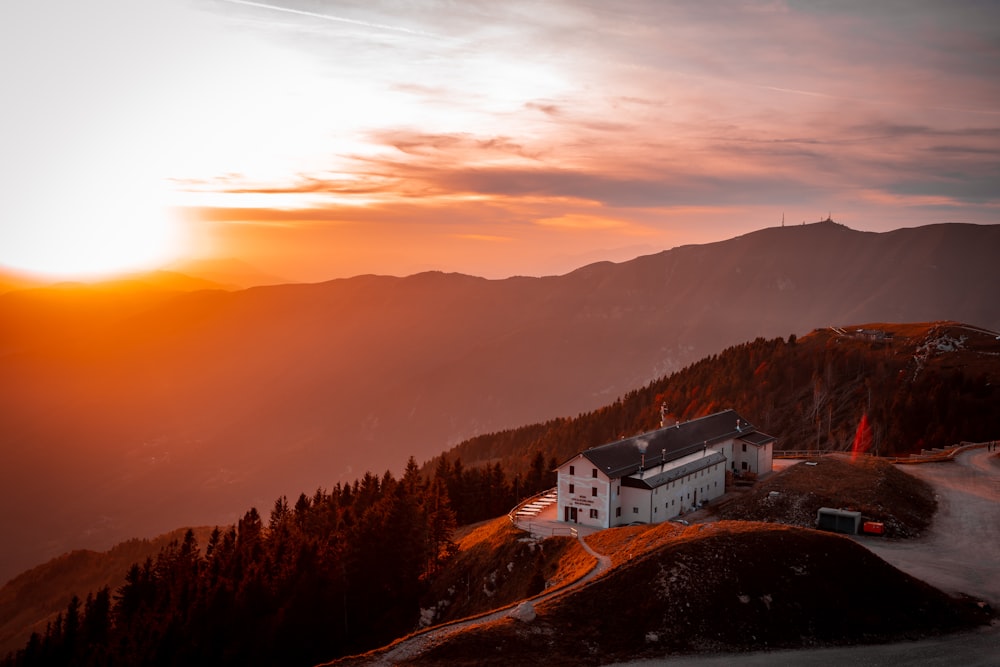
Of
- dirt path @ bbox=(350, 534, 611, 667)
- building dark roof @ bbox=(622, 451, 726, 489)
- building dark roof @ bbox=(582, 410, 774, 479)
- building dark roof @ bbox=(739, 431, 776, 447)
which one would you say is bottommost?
dirt path @ bbox=(350, 534, 611, 667)

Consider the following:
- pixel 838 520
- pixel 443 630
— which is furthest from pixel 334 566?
pixel 838 520

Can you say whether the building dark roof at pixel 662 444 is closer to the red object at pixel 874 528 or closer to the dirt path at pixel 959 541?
the red object at pixel 874 528

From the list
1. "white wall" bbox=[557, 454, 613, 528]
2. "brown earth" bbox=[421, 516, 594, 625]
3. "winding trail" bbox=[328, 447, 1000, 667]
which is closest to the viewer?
"winding trail" bbox=[328, 447, 1000, 667]

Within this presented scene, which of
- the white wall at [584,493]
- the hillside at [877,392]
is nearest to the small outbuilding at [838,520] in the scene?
the white wall at [584,493]

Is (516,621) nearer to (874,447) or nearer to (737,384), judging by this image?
(874,447)

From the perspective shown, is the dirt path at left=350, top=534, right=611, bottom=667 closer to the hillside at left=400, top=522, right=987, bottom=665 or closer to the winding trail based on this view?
the winding trail

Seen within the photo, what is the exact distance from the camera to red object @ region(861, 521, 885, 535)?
72562 millimetres

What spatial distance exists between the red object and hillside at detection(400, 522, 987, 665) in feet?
61.9

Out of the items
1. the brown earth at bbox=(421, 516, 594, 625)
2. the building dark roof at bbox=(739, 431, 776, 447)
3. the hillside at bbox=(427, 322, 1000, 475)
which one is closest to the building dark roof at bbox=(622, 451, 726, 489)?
the building dark roof at bbox=(739, 431, 776, 447)

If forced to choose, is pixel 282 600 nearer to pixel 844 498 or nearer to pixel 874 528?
pixel 874 528

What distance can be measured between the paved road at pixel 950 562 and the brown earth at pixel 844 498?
6.42 ft

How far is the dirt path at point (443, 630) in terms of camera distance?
144 ft

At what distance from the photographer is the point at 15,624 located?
18150 centimetres

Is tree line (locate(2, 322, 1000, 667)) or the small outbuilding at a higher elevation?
the small outbuilding
